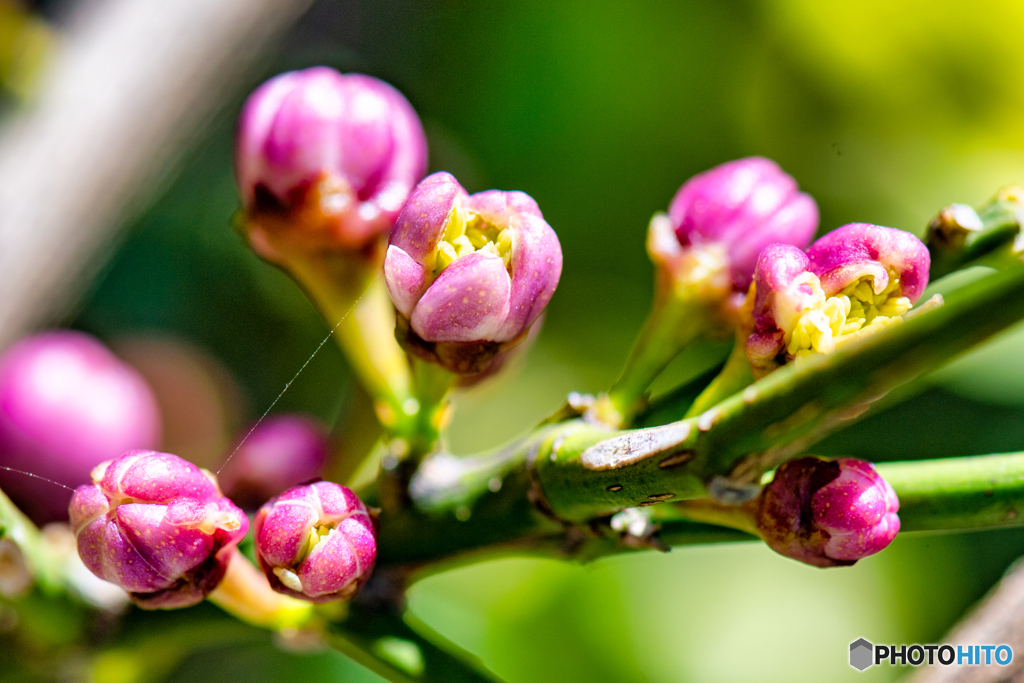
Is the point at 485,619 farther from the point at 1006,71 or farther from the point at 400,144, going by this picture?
the point at 1006,71

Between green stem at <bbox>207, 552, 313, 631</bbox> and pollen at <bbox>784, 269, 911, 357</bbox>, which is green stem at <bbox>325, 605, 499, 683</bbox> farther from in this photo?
pollen at <bbox>784, 269, 911, 357</bbox>

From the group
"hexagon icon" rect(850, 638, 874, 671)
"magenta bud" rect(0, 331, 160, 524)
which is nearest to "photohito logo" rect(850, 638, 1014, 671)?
"hexagon icon" rect(850, 638, 874, 671)

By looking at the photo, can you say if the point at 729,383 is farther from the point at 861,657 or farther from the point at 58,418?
the point at 58,418

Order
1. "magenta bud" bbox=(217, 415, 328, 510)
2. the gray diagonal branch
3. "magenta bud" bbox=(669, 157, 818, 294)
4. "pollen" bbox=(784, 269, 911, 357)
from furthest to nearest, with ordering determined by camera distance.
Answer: the gray diagonal branch < "magenta bud" bbox=(217, 415, 328, 510) < "magenta bud" bbox=(669, 157, 818, 294) < "pollen" bbox=(784, 269, 911, 357)

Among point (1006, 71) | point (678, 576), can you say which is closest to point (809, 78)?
point (1006, 71)

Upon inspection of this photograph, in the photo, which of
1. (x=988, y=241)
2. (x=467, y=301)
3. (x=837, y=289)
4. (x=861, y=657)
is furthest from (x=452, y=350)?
(x=861, y=657)
